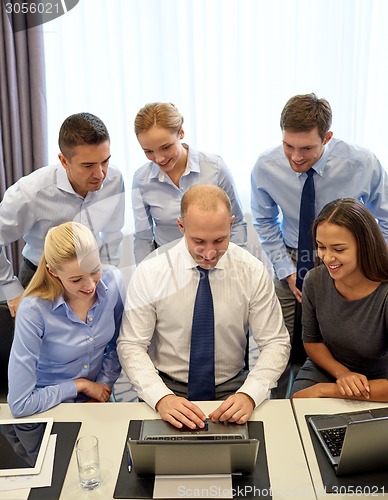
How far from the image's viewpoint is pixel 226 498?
1278 mm

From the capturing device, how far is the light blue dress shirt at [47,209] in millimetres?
2211

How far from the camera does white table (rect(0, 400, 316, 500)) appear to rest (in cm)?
132

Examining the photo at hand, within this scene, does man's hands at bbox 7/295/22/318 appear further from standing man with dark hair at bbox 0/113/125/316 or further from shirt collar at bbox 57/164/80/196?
shirt collar at bbox 57/164/80/196

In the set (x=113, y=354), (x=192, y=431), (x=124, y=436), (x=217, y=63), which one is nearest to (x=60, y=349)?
(x=113, y=354)

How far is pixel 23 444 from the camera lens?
1.48 m

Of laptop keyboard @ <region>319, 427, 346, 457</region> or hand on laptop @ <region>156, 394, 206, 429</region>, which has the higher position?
hand on laptop @ <region>156, 394, 206, 429</region>

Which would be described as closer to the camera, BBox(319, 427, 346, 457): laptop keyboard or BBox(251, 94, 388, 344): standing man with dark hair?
BBox(319, 427, 346, 457): laptop keyboard

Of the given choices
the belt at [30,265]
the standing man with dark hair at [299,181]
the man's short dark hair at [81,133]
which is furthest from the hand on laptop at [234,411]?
the belt at [30,265]

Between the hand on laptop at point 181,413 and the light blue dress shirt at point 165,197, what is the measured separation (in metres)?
0.95

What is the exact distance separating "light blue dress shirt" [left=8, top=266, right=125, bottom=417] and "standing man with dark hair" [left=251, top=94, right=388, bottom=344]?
0.76 metres

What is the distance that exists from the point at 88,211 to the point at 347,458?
1399mm

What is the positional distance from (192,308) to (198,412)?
1.41 feet

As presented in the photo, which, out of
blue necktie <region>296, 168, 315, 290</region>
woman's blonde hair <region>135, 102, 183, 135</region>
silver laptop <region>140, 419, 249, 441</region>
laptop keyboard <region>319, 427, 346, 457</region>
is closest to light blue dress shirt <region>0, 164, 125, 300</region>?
woman's blonde hair <region>135, 102, 183, 135</region>

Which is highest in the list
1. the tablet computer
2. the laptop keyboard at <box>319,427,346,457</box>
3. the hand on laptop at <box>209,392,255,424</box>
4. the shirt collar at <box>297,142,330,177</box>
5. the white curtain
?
the white curtain
